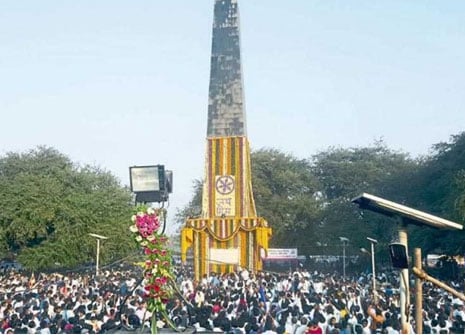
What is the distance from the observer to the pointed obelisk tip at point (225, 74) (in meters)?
33.5

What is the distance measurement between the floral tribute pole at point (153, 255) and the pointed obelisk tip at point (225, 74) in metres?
21.5

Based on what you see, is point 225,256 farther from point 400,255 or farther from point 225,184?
point 400,255

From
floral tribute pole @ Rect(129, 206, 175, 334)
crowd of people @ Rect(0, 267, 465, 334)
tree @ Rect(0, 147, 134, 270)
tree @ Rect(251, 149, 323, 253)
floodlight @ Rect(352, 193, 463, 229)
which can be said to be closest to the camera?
floodlight @ Rect(352, 193, 463, 229)

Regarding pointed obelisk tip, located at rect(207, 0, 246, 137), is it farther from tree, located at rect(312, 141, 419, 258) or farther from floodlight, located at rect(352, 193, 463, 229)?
floodlight, located at rect(352, 193, 463, 229)

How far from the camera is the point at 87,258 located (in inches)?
1395

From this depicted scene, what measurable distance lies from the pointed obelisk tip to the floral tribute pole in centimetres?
2147

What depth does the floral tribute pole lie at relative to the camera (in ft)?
39.1

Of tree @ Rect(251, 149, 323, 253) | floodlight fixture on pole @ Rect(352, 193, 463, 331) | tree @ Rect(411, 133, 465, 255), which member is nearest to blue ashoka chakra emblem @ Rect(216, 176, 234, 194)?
tree @ Rect(411, 133, 465, 255)

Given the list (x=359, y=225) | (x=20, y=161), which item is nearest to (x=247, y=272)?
(x=359, y=225)

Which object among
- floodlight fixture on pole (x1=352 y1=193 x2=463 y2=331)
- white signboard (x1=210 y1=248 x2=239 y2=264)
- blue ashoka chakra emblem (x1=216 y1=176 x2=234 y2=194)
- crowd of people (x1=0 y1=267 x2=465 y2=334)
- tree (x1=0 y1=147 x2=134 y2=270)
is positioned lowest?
crowd of people (x1=0 y1=267 x2=465 y2=334)

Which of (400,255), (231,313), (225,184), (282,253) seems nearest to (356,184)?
(282,253)

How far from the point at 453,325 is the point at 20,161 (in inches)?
1725

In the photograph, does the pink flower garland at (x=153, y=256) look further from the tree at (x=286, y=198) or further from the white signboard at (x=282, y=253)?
the tree at (x=286, y=198)

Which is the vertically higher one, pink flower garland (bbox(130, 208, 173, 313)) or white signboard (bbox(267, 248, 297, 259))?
white signboard (bbox(267, 248, 297, 259))
